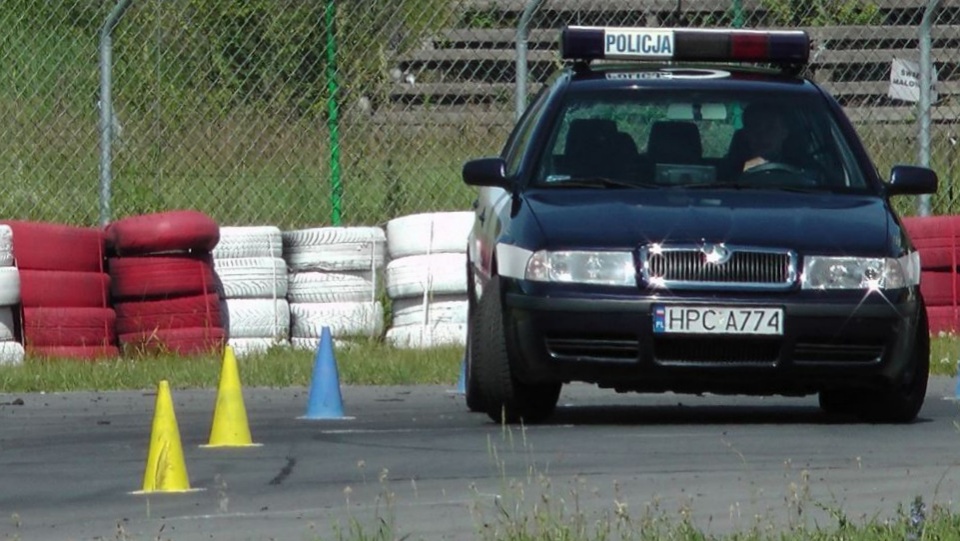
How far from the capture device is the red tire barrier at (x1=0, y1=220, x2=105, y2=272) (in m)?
13.4

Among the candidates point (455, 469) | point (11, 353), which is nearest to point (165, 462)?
point (455, 469)

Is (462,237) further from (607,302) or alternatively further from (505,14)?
(607,302)

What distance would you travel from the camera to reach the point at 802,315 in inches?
340

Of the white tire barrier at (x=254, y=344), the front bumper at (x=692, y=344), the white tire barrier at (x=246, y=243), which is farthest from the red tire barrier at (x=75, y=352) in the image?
the front bumper at (x=692, y=344)

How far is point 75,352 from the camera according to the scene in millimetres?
13477

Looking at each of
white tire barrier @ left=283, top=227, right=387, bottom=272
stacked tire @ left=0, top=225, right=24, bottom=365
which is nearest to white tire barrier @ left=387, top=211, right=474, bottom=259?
white tire barrier @ left=283, top=227, right=387, bottom=272

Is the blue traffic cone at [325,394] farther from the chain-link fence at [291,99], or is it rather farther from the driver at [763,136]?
the chain-link fence at [291,99]

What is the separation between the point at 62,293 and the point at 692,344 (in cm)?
594

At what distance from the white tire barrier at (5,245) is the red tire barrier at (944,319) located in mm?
6122

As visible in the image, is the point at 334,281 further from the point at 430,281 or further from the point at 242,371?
the point at 242,371

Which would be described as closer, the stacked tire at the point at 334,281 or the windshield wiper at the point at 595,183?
the windshield wiper at the point at 595,183

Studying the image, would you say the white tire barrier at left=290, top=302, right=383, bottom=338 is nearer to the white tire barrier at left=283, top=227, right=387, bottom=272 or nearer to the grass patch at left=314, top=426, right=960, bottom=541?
the white tire barrier at left=283, top=227, right=387, bottom=272

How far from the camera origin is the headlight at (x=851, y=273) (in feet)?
28.6

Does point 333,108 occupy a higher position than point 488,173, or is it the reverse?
point 333,108
